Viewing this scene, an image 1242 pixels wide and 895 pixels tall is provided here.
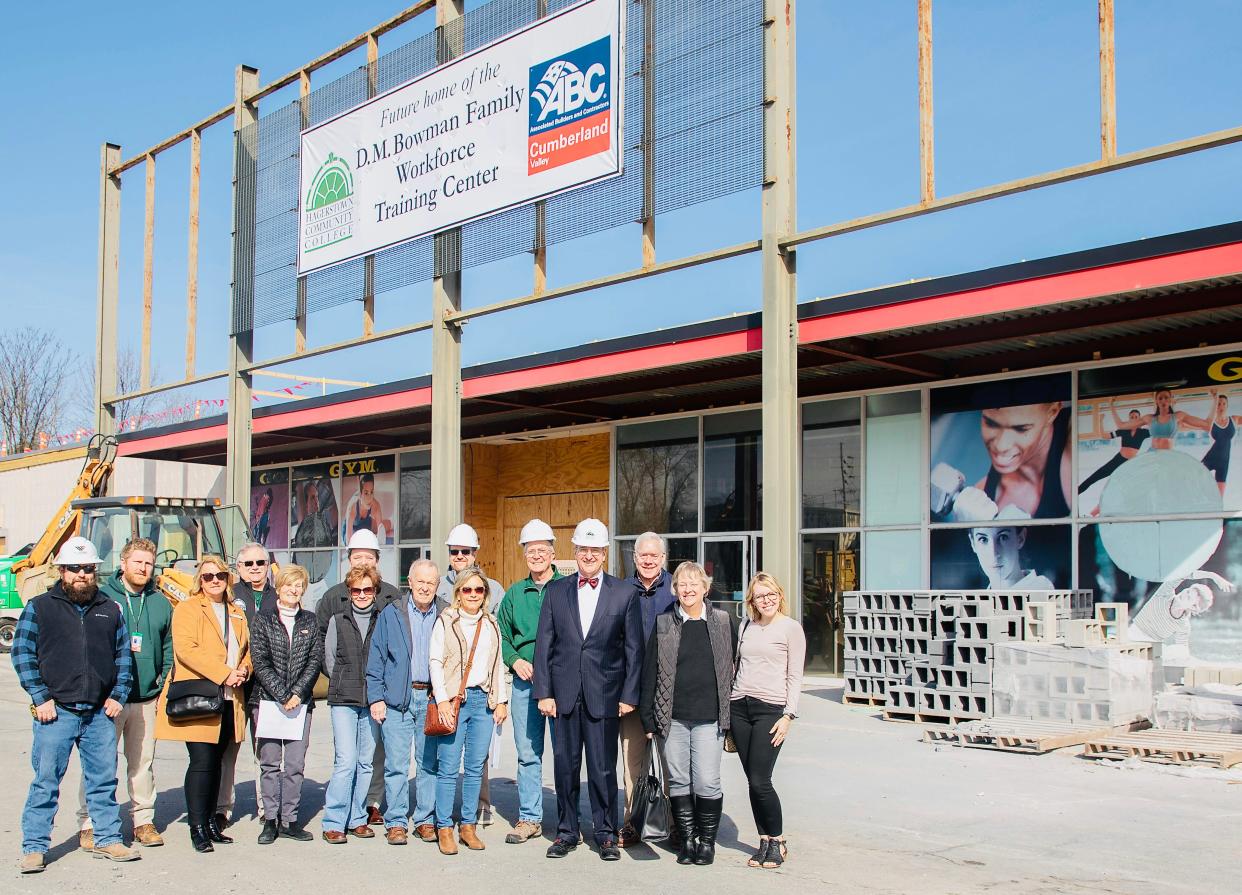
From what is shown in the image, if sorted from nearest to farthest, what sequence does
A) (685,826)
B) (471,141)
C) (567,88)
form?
Answer: (685,826)
(567,88)
(471,141)

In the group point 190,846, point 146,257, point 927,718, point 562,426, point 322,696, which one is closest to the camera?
point 190,846

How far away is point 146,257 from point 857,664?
1774 centimetres

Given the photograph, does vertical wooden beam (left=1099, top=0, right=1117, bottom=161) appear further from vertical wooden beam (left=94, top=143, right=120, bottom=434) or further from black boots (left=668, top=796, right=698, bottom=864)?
vertical wooden beam (left=94, top=143, right=120, bottom=434)

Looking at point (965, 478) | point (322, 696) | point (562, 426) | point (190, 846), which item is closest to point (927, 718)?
point (965, 478)

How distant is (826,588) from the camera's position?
18.3 meters

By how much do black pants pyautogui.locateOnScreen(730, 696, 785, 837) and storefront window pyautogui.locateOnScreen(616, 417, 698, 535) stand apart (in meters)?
12.9

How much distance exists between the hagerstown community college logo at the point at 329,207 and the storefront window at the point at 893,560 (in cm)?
998

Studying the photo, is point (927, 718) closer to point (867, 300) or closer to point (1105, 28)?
point (867, 300)

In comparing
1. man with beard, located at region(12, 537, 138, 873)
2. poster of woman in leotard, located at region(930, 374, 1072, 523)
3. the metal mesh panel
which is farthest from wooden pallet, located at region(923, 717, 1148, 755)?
man with beard, located at region(12, 537, 138, 873)

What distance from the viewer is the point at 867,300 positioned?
47.8ft

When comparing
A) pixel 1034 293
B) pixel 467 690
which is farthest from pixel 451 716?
pixel 1034 293

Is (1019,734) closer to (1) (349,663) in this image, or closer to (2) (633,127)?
(1) (349,663)

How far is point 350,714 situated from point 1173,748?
23.7 feet

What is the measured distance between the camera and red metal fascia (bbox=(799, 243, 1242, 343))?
11969 mm
